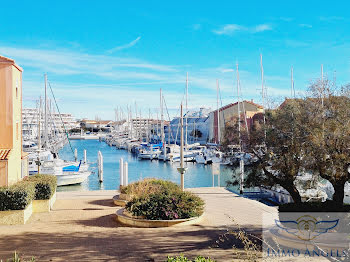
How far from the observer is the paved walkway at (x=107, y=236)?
10.1m

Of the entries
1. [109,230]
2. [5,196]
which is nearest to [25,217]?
[5,196]

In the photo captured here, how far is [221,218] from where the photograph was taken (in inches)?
599

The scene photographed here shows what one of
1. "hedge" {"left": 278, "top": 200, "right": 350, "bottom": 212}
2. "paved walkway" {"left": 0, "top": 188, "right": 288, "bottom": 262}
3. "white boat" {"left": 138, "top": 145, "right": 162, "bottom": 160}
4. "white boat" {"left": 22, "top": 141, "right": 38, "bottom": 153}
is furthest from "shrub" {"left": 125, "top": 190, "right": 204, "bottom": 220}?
Result: "white boat" {"left": 138, "top": 145, "right": 162, "bottom": 160}

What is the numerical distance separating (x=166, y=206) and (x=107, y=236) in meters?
2.75

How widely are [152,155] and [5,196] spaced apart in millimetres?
53881

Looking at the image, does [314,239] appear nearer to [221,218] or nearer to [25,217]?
[221,218]

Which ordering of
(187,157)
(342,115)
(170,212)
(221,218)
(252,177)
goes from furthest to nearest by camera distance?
(187,157)
(221,218)
(170,212)
(252,177)
(342,115)

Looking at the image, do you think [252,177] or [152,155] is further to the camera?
[152,155]

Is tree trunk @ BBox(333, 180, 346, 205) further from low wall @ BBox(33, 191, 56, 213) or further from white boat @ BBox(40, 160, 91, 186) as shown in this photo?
white boat @ BBox(40, 160, 91, 186)
